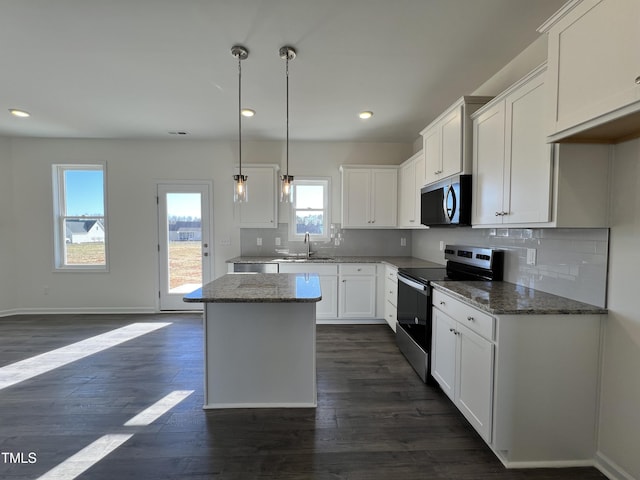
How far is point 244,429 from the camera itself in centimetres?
190

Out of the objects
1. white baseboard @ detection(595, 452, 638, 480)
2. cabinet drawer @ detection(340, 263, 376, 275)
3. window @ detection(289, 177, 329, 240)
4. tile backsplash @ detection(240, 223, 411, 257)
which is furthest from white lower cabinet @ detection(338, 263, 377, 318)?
white baseboard @ detection(595, 452, 638, 480)

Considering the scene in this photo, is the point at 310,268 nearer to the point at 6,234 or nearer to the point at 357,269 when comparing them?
the point at 357,269

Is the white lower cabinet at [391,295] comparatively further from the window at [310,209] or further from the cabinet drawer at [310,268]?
the window at [310,209]

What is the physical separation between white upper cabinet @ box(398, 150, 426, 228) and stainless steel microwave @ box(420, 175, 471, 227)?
44 centimetres

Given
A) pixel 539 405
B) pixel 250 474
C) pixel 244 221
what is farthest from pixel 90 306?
pixel 539 405

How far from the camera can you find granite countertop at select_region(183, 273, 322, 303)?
1.79 metres

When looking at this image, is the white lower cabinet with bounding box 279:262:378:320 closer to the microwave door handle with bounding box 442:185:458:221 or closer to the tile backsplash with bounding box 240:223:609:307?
the tile backsplash with bounding box 240:223:609:307

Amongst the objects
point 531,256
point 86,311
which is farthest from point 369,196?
point 86,311

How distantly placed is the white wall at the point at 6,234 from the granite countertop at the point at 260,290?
4.28 metres

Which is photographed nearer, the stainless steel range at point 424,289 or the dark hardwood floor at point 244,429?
the dark hardwood floor at point 244,429

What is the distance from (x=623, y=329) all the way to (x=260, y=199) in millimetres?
3880

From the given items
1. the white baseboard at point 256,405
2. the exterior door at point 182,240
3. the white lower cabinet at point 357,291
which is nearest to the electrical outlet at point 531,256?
the white baseboard at point 256,405

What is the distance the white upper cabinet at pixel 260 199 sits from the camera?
4.20 m

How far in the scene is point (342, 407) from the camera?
2.13m
